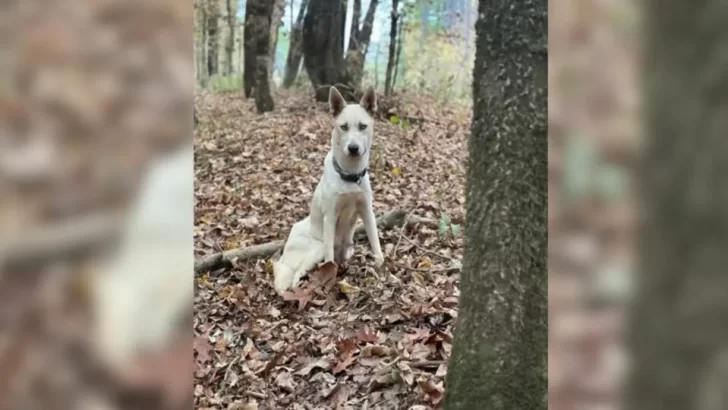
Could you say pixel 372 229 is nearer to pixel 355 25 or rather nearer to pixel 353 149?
pixel 353 149

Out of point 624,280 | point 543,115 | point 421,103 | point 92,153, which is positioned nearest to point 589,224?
point 624,280

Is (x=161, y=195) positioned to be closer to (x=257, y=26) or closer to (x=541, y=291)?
(x=257, y=26)

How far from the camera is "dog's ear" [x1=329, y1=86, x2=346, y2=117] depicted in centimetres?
126

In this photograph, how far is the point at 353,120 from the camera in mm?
1269

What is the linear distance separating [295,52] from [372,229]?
368mm

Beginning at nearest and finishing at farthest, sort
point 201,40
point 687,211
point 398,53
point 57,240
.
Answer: point 687,211
point 57,240
point 201,40
point 398,53

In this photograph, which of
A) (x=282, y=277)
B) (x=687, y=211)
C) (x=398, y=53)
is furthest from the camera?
(x=282, y=277)

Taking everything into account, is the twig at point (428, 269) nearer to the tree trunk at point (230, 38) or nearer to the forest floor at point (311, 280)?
the forest floor at point (311, 280)

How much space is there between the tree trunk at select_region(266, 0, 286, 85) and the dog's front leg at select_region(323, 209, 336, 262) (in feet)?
0.92

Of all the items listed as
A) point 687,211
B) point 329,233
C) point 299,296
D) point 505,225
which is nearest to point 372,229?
point 329,233

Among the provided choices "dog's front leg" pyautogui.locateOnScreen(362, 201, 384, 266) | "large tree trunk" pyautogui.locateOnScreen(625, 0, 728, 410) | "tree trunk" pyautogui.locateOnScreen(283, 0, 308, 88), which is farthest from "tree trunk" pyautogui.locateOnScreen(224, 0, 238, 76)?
"large tree trunk" pyautogui.locateOnScreen(625, 0, 728, 410)

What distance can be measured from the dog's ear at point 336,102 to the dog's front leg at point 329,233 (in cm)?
19

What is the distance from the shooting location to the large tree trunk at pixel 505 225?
3.53 ft


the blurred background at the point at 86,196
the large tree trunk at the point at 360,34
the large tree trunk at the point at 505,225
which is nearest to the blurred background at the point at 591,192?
the large tree trunk at the point at 505,225
